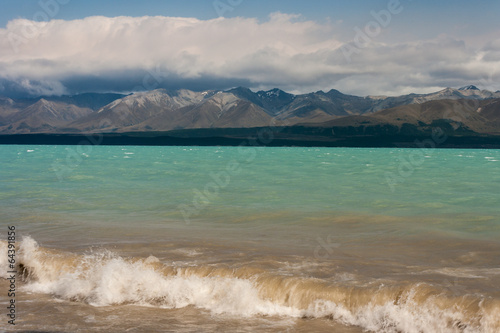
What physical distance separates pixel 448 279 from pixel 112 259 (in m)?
9.29

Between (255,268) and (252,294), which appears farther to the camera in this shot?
(255,268)

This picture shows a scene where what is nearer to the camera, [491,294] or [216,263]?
[491,294]

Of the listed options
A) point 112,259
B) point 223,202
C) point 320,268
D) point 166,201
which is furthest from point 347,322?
point 166,201

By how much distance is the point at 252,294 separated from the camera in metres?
10.3

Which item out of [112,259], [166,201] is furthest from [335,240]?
[166,201]

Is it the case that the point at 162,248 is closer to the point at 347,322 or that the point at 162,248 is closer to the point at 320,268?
the point at 320,268

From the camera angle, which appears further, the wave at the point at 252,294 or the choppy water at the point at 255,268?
the choppy water at the point at 255,268

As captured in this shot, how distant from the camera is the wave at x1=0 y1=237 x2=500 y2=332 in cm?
894

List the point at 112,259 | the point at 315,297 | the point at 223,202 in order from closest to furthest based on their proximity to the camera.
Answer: the point at 315,297 < the point at 112,259 < the point at 223,202

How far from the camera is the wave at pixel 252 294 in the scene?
29.3 feet

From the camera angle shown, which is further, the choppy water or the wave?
the choppy water

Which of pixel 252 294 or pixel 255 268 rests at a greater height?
pixel 255 268

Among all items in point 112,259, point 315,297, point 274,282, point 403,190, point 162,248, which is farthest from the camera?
point 403,190

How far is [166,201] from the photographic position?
92.8ft
